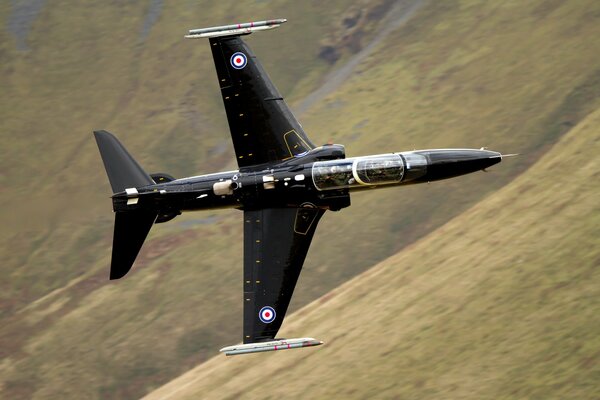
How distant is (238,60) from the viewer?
54.6 metres

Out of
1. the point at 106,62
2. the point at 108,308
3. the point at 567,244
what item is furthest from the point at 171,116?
the point at 567,244

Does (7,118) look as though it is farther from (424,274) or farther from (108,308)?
(424,274)

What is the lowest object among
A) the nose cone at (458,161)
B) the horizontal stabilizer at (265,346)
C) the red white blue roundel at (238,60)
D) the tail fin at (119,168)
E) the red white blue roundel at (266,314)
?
the horizontal stabilizer at (265,346)

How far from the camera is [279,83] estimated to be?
162000 mm

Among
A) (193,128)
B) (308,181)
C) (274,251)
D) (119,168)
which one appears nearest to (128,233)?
(119,168)

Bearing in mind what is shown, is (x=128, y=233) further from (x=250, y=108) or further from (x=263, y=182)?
(x=250, y=108)

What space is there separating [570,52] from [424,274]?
52939mm

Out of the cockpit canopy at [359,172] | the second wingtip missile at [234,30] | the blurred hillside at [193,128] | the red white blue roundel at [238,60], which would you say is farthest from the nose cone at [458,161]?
the blurred hillside at [193,128]

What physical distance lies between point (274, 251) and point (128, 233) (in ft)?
23.5

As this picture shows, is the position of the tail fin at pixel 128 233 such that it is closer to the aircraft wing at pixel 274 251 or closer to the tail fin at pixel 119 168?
the tail fin at pixel 119 168

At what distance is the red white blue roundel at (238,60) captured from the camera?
A: 54594mm

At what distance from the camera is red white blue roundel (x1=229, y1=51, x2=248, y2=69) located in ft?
179

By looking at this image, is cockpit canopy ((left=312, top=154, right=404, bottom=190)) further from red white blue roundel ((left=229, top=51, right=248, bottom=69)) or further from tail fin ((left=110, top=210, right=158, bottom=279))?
tail fin ((left=110, top=210, right=158, bottom=279))

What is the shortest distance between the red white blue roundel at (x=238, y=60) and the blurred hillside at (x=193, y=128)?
47057 millimetres
